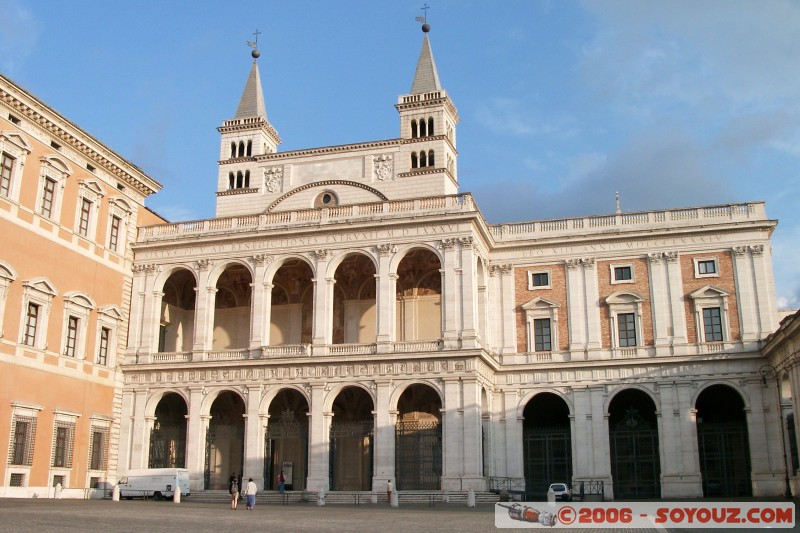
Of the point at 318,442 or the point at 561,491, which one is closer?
the point at 561,491

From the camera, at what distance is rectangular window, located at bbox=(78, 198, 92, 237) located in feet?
122

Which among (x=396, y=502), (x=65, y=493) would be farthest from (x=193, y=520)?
(x=65, y=493)

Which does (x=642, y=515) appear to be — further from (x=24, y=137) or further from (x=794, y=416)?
(x=24, y=137)

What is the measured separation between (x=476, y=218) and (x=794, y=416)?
50.1 feet

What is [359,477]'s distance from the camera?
41.3m

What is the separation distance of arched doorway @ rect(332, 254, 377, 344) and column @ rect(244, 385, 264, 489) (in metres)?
5.77

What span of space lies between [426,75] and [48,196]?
24.3 m

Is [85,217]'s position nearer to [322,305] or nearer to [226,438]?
[322,305]

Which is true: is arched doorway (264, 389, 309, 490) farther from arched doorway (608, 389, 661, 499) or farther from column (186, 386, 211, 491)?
arched doorway (608, 389, 661, 499)

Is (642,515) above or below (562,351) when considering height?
below

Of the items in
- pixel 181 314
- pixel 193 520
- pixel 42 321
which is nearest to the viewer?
pixel 193 520

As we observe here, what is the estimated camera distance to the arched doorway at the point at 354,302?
42.5 meters

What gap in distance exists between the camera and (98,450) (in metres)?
37.6

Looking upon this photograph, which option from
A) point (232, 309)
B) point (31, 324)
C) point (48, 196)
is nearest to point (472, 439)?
point (232, 309)
